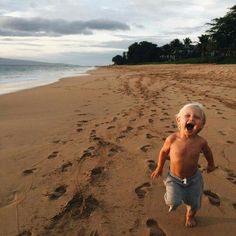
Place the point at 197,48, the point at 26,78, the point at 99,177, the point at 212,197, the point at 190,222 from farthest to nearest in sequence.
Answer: the point at 197,48 < the point at 26,78 < the point at 99,177 < the point at 212,197 < the point at 190,222

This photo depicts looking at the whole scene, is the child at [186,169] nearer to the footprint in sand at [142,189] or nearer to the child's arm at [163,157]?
the child's arm at [163,157]

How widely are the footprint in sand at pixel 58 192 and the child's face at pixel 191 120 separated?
1.65 m

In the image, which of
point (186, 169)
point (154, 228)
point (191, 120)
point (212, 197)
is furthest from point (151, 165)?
point (191, 120)

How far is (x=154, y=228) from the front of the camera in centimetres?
334

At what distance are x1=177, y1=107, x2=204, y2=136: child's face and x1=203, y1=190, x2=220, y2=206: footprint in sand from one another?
3.01 ft

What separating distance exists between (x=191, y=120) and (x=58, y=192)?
5.93 ft

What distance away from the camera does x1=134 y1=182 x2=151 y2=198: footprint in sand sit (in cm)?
402

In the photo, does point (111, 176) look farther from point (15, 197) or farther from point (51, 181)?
point (15, 197)

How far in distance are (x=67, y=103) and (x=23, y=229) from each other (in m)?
8.02

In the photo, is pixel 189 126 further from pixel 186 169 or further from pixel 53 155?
pixel 53 155

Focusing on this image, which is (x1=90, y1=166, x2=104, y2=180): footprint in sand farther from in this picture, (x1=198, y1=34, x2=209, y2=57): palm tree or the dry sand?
(x1=198, y1=34, x2=209, y2=57): palm tree

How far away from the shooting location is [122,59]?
109 metres

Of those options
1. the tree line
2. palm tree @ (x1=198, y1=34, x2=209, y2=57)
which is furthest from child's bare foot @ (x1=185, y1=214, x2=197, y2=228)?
palm tree @ (x1=198, y1=34, x2=209, y2=57)

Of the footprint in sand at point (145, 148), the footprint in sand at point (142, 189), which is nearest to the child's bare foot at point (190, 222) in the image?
the footprint in sand at point (142, 189)
